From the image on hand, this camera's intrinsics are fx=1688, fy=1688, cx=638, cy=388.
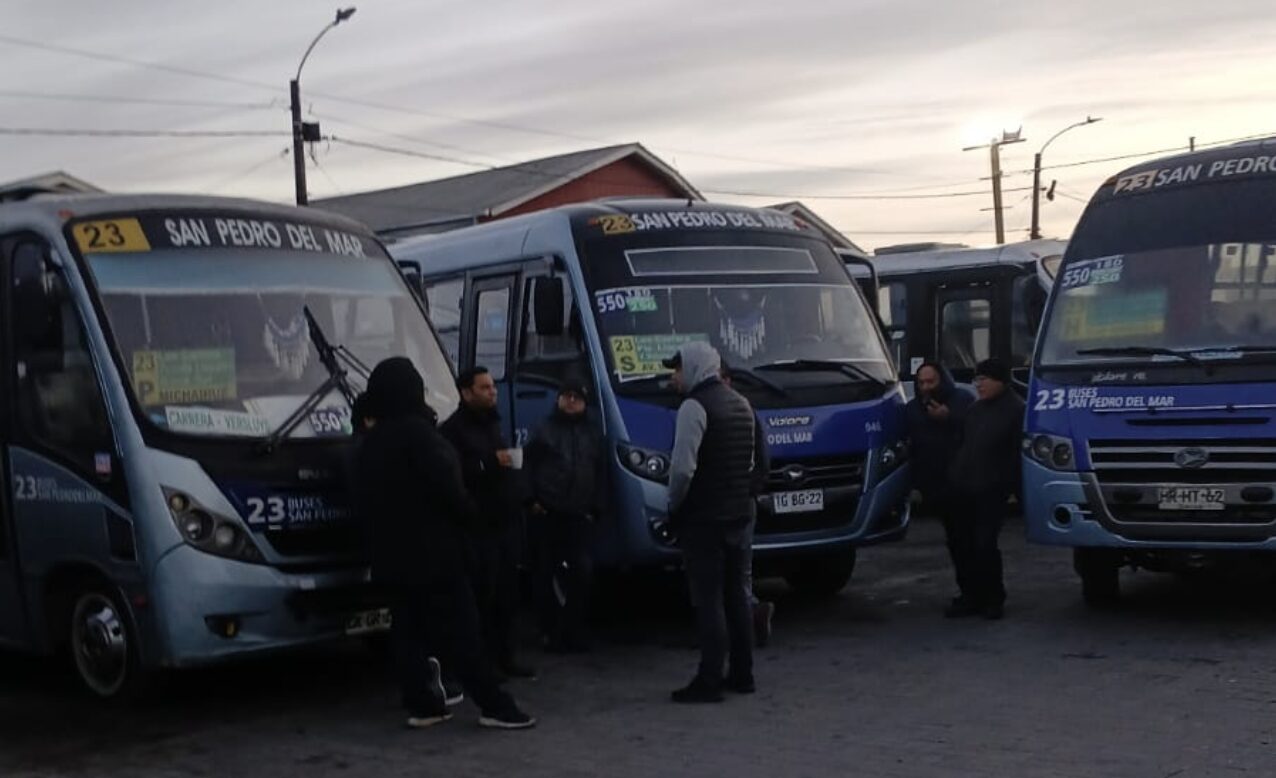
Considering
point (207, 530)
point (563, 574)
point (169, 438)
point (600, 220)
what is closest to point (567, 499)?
point (563, 574)

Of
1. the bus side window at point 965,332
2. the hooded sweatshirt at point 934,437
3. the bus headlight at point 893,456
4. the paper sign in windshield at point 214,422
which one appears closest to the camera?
the paper sign in windshield at point 214,422

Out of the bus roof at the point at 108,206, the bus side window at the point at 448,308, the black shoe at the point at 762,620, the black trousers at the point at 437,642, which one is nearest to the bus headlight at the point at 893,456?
the black shoe at the point at 762,620

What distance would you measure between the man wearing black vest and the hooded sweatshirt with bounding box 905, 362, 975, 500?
2899mm

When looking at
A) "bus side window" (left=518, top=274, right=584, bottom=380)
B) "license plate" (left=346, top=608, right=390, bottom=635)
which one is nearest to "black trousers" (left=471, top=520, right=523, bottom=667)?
"license plate" (left=346, top=608, right=390, bottom=635)

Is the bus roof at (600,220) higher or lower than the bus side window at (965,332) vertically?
higher

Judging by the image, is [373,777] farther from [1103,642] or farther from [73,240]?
[1103,642]

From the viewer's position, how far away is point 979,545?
10961 millimetres

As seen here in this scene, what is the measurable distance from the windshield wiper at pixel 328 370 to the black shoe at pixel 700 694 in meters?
2.33

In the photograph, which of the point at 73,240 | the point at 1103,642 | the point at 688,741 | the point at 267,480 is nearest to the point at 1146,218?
the point at 1103,642

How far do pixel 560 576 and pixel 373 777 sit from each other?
3.33m

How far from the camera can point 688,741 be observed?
7.85 meters

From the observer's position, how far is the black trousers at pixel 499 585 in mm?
9133

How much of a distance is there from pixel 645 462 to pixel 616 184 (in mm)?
34452

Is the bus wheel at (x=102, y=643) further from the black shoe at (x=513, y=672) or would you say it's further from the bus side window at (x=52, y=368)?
the black shoe at (x=513, y=672)
